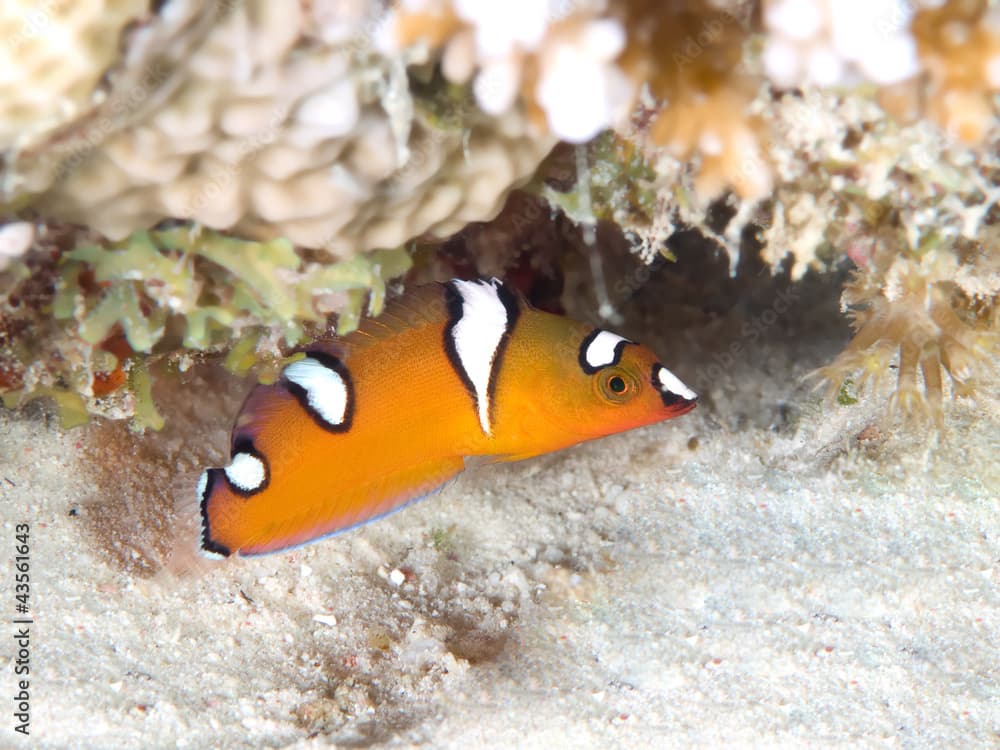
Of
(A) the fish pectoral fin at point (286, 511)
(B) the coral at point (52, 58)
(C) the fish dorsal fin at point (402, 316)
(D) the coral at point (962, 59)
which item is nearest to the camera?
(B) the coral at point (52, 58)

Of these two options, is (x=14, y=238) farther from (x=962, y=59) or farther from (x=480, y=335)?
(x=962, y=59)

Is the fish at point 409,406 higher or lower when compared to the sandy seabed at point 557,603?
higher

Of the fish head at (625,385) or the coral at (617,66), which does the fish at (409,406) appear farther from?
the coral at (617,66)

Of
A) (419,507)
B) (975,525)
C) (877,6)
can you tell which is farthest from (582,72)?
(975,525)

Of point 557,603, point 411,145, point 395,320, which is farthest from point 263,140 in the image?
point 557,603

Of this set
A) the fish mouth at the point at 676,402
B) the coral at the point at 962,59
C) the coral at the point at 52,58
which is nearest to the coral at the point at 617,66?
the coral at the point at 962,59

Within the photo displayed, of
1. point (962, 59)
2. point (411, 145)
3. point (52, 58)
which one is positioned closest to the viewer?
point (52, 58)
